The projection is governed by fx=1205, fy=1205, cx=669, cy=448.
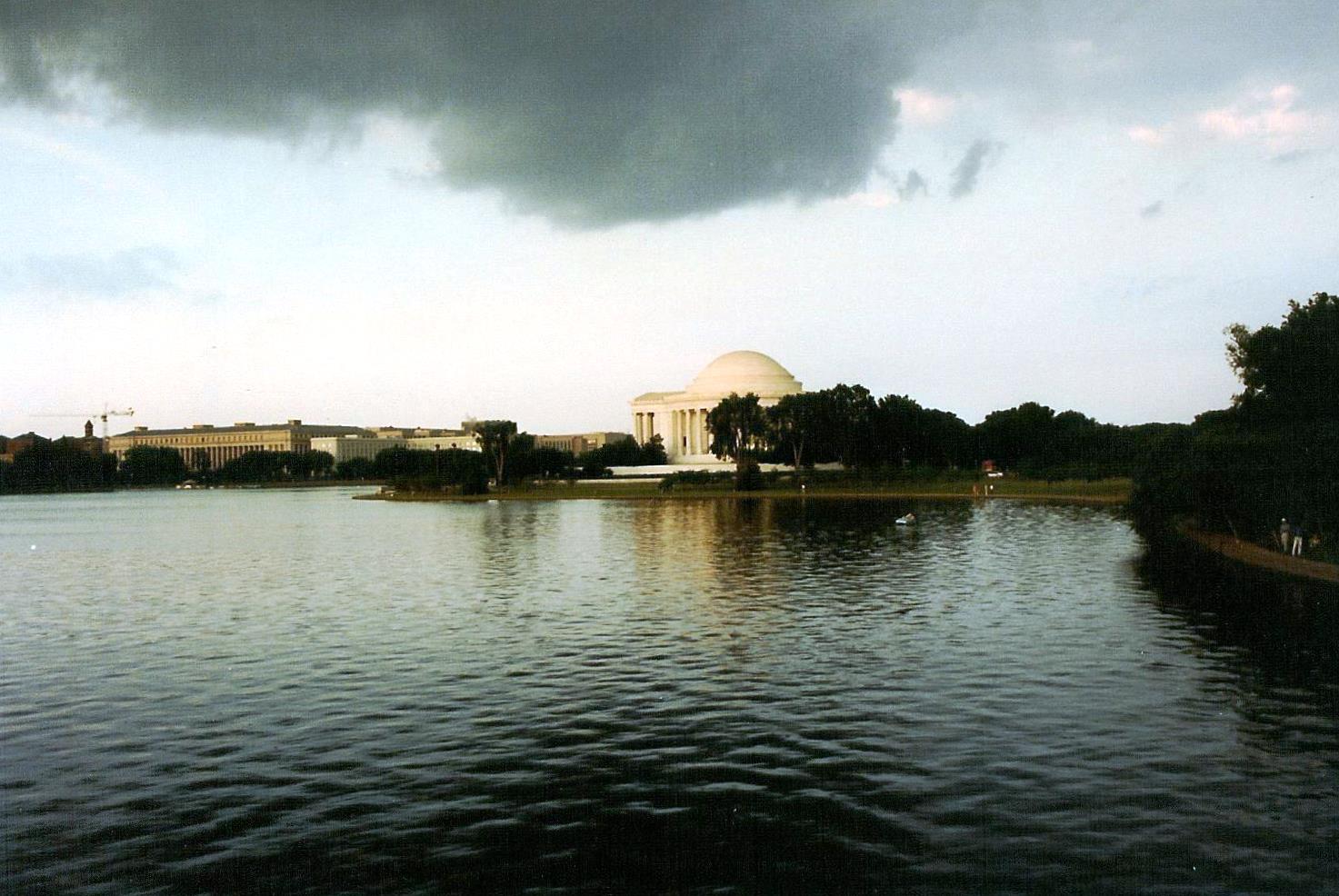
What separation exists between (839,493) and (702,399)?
7520 centimetres

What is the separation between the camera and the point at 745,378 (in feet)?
571

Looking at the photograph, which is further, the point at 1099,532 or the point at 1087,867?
the point at 1099,532

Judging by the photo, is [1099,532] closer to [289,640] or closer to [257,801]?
[289,640]

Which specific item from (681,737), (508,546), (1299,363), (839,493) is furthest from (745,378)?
(681,737)

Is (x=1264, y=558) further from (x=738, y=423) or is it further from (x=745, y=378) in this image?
(x=745, y=378)

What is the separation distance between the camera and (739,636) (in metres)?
24.4

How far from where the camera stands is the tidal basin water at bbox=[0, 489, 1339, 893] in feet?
37.8

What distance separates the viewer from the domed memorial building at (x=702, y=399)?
172 meters

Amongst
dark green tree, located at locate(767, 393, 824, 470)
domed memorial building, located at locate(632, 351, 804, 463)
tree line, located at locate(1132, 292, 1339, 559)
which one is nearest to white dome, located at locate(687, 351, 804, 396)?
domed memorial building, located at locate(632, 351, 804, 463)

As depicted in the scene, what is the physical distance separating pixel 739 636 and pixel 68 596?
22.2m

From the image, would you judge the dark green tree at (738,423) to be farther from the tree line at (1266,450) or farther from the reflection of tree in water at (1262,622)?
the reflection of tree in water at (1262,622)

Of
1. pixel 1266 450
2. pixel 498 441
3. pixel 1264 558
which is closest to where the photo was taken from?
pixel 1264 558

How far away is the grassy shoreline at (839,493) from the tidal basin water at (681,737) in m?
52.5

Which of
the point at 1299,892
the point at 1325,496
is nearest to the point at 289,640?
the point at 1299,892
